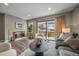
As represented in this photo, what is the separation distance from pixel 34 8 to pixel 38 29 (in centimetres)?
51

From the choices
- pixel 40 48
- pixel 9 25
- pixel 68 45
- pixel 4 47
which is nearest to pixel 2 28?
pixel 9 25

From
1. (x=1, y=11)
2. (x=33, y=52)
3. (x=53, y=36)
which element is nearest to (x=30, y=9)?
(x=1, y=11)

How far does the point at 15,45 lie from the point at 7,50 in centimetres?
21

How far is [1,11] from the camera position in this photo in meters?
2.22

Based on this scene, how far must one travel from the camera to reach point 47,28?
2424 mm

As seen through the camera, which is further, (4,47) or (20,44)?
(20,44)

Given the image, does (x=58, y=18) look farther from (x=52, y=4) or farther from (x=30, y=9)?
(x=30, y=9)

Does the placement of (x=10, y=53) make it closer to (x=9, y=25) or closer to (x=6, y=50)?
(x=6, y=50)

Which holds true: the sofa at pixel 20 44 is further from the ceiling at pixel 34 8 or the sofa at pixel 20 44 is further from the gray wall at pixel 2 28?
the ceiling at pixel 34 8

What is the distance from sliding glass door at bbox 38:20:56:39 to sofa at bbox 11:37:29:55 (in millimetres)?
425

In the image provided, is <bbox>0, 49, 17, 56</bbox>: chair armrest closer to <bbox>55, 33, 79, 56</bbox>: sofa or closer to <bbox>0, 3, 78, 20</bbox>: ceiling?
<bbox>0, 3, 78, 20</bbox>: ceiling

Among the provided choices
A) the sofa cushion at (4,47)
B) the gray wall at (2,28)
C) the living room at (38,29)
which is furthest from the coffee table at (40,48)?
the gray wall at (2,28)

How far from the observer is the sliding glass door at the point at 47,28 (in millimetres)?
2320

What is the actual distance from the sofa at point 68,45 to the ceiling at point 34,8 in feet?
2.07
